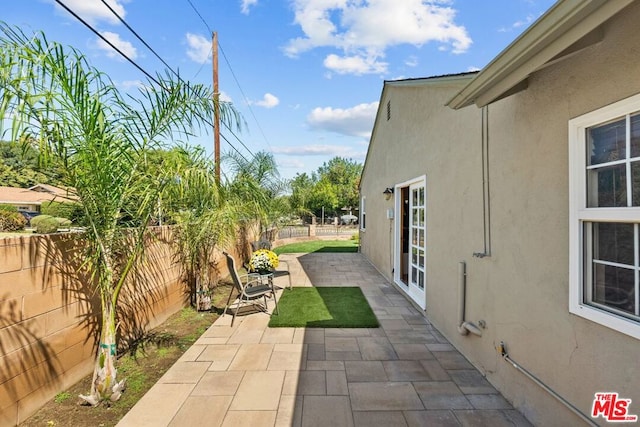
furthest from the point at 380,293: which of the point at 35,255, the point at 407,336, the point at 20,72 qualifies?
the point at 20,72

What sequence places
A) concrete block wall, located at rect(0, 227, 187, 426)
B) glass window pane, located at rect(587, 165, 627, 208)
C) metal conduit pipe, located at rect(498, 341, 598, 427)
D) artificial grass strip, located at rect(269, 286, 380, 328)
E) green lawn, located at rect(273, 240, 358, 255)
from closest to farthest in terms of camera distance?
glass window pane, located at rect(587, 165, 627, 208) < metal conduit pipe, located at rect(498, 341, 598, 427) < concrete block wall, located at rect(0, 227, 187, 426) < artificial grass strip, located at rect(269, 286, 380, 328) < green lawn, located at rect(273, 240, 358, 255)

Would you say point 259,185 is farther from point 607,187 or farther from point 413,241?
point 607,187

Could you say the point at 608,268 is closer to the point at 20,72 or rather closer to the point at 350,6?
the point at 20,72

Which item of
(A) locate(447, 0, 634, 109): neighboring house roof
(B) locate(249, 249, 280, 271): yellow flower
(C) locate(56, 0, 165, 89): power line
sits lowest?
(B) locate(249, 249, 280, 271): yellow flower

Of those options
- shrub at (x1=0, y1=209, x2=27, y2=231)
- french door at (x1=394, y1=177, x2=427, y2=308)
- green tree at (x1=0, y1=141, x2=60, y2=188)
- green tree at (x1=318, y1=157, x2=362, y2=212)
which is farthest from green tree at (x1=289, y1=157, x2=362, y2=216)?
green tree at (x1=0, y1=141, x2=60, y2=188)

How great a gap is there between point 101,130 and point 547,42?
3183mm

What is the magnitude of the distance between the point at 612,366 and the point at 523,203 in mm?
1239

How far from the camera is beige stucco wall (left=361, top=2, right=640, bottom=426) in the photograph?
1.83 meters

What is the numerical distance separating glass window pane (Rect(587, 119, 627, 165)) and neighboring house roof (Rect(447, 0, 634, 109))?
0.50 meters

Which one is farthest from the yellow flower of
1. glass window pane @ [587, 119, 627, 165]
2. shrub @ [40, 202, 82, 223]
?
glass window pane @ [587, 119, 627, 165]

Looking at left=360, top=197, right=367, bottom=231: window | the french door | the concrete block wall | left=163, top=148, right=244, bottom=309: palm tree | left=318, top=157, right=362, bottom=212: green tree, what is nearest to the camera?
the concrete block wall

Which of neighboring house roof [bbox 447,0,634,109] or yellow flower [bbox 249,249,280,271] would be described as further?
yellow flower [bbox 249,249,280,271]

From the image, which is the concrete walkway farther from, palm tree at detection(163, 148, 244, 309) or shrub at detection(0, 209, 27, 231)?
shrub at detection(0, 209, 27, 231)

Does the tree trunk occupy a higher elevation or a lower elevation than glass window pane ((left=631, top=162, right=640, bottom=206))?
lower
